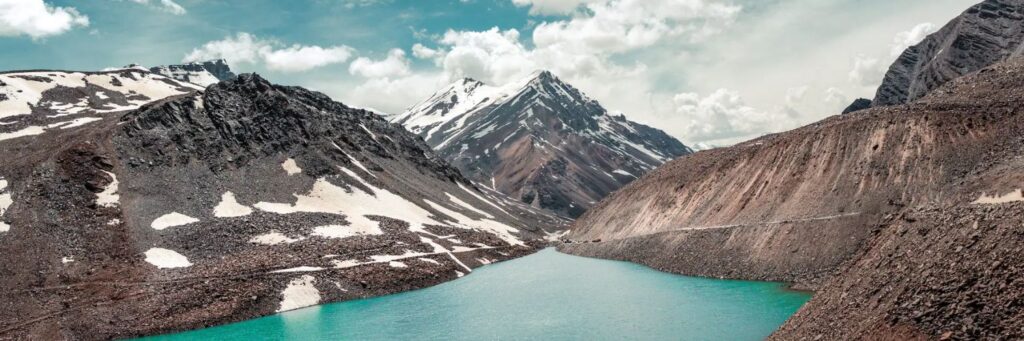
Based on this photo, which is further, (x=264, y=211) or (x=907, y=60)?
(x=907, y=60)

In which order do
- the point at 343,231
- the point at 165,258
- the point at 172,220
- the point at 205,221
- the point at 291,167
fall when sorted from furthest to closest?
the point at 291,167
the point at 343,231
the point at 205,221
the point at 172,220
the point at 165,258

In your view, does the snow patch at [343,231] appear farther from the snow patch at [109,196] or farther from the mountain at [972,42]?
the mountain at [972,42]

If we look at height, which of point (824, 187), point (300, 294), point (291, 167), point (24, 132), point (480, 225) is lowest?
point (300, 294)

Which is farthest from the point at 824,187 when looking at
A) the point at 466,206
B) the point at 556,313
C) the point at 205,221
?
the point at 466,206

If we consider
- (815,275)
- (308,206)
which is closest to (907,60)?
(815,275)

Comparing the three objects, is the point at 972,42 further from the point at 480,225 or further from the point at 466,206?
the point at 466,206

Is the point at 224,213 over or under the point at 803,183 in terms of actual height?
under

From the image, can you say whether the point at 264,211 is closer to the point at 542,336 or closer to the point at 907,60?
the point at 542,336
